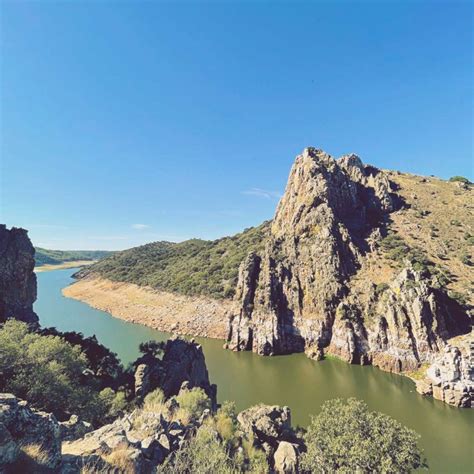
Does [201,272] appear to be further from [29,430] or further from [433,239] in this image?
[29,430]

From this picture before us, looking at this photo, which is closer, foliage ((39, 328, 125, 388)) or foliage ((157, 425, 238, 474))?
foliage ((157, 425, 238, 474))

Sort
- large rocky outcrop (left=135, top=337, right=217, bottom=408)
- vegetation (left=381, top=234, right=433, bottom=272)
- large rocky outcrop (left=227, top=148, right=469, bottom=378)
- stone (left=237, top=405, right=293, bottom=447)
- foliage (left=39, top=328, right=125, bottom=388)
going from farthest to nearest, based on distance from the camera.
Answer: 1. vegetation (left=381, top=234, right=433, bottom=272)
2. large rocky outcrop (left=227, top=148, right=469, bottom=378)
3. foliage (left=39, top=328, right=125, bottom=388)
4. large rocky outcrop (left=135, top=337, right=217, bottom=408)
5. stone (left=237, top=405, right=293, bottom=447)

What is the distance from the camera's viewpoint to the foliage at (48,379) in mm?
14531

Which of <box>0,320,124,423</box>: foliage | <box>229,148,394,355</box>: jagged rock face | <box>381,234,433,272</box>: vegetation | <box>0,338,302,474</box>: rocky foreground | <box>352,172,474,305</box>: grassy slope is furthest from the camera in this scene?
<box>381,234,433,272</box>: vegetation

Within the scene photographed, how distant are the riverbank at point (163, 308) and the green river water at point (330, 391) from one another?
422cm

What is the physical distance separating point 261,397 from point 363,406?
14.8 m

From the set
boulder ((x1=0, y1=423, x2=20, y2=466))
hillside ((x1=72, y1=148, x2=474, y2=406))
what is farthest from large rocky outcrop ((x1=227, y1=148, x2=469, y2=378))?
boulder ((x1=0, y1=423, x2=20, y2=466))

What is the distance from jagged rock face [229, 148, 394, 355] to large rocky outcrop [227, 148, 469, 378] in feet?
0.49

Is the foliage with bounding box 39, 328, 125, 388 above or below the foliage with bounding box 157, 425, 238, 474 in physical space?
below

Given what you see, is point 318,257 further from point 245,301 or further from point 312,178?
point 312,178

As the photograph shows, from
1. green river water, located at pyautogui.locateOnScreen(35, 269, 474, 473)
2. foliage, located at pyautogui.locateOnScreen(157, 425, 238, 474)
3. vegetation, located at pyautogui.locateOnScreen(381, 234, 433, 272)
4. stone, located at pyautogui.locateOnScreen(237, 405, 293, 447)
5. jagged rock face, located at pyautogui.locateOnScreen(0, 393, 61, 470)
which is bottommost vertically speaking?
green river water, located at pyautogui.locateOnScreen(35, 269, 474, 473)

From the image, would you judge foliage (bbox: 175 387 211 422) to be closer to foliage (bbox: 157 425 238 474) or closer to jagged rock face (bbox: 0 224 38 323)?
foliage (bbox: 157 425 238 474)

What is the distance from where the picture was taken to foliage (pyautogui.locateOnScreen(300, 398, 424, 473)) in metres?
11.5

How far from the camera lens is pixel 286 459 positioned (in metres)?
12.6
